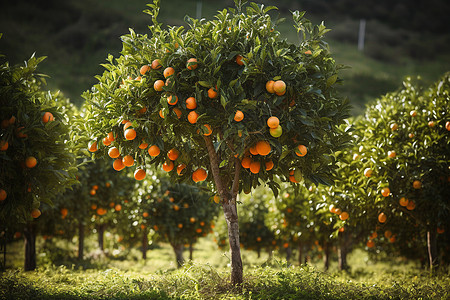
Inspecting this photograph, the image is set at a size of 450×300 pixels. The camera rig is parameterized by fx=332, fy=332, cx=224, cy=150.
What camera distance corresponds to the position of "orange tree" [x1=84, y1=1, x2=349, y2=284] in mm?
4047

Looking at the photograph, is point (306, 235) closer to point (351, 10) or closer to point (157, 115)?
point (157, 115)

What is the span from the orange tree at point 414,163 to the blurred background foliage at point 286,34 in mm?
21555

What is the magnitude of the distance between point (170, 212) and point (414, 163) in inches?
283

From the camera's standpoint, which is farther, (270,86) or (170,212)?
(170,212)

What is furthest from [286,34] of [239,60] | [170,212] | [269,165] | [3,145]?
[3,145]

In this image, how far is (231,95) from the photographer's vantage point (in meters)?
4.08

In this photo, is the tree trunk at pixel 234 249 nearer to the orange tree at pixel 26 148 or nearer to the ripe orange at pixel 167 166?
the ripe orange at pixel 167 166

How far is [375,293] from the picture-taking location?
5.06 meters

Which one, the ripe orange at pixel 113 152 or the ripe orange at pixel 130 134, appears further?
the ripe orange at pixel 113 152

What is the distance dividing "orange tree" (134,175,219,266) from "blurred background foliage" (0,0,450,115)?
15.6 meters

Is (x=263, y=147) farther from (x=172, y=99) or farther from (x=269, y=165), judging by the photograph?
(x=172, y=99)

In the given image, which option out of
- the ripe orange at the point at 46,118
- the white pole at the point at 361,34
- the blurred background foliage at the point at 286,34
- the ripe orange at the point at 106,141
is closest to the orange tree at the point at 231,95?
the ripe orange at the point at 106,141

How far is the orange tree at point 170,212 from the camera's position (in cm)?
1074

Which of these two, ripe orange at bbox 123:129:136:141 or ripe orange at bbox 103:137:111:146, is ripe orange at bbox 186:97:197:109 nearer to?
ripe orange at bbox 123:129:136:141
